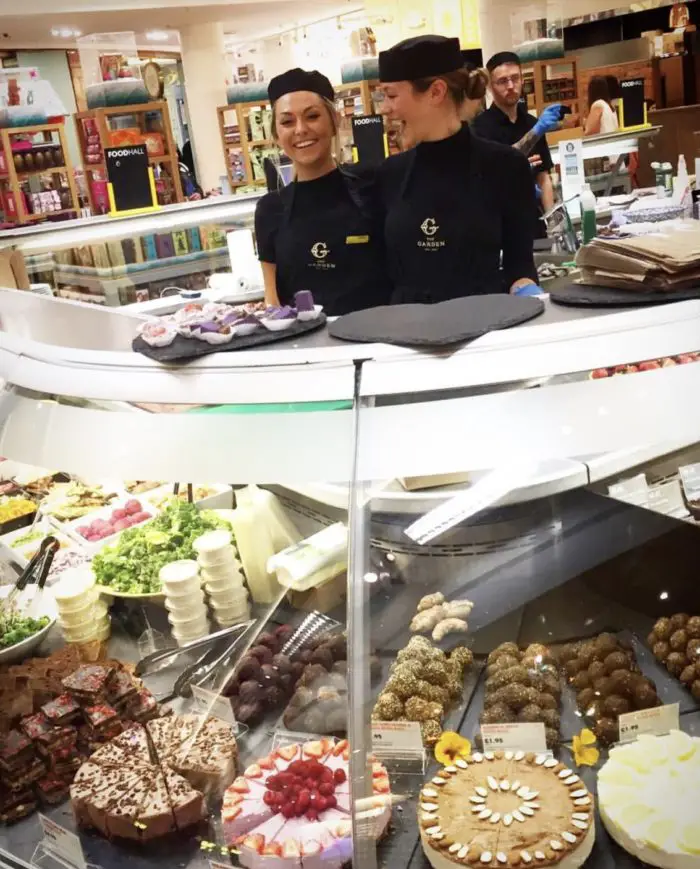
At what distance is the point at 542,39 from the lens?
10.4 metres

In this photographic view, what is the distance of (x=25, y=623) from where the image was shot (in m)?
2.40

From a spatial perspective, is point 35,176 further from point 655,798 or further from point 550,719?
point 655,798

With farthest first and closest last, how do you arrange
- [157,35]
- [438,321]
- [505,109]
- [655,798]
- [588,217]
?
[157,35] < [505,109] < [588,217] < [655,798] < [438,321]

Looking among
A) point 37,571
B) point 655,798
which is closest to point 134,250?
point 37,571

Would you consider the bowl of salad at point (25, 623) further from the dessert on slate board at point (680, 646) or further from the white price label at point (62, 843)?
the dessert on slate board at point (680, 646)

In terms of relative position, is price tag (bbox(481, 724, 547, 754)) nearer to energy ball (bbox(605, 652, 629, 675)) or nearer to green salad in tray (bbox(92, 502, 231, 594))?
energy ball (bbox(605, 652, 629, 675))

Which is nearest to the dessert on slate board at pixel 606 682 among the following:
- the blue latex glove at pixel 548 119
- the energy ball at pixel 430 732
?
the energy ball at pixel 430 732

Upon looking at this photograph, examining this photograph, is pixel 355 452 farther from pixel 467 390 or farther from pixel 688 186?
pixel 688 186

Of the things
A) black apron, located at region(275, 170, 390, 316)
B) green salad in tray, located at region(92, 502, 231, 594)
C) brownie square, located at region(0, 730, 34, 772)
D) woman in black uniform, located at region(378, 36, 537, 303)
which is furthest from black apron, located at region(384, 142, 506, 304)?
brownie square, located at region(0, 730, 34, 772)

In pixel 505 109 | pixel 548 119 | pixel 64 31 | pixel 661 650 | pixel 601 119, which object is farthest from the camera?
pixel 64 31

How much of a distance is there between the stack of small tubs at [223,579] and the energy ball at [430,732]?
1.60ft

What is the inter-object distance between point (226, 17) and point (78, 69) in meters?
4.57

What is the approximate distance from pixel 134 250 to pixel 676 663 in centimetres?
388

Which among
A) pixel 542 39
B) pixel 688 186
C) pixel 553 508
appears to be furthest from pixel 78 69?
pixel 553 508
